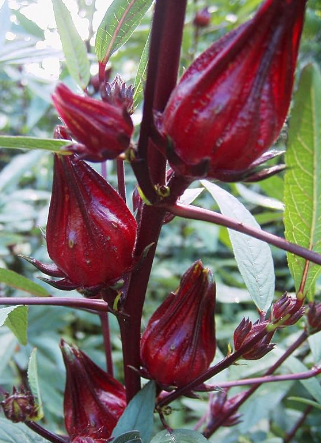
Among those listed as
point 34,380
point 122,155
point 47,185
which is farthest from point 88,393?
point 47,185

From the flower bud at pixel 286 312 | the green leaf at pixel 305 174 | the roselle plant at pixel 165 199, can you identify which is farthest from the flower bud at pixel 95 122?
the flower bud at pixel 286 312

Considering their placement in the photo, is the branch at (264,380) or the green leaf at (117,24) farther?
the branch at (264,380)

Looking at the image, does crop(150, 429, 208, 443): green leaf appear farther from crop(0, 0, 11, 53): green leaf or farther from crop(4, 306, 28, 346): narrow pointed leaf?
crop(0, 0, 11, 53): green leaf

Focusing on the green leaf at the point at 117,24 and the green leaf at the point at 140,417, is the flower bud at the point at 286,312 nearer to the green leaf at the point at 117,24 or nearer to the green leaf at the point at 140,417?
the green leaf at the point at 140,417

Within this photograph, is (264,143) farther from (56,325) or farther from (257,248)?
(56,325)

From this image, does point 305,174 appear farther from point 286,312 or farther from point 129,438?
point 129,438

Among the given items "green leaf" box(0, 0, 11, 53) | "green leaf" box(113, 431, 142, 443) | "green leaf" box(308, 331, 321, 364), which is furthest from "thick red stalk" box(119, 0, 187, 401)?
"green leaf" box(0, 0, 11, 53)
